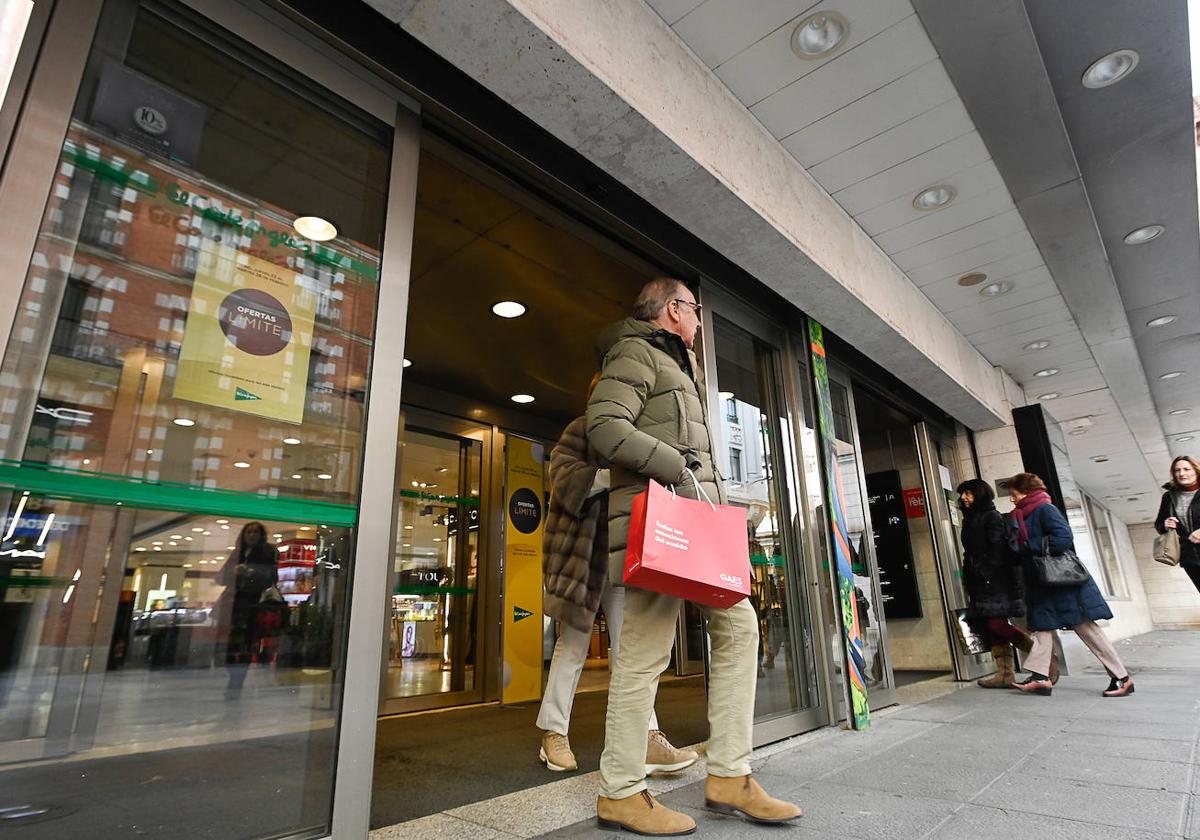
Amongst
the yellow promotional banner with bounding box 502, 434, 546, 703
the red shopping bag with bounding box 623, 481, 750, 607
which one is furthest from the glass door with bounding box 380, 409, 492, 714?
the red shopping bag with bounding box 623, 481, 750, 607

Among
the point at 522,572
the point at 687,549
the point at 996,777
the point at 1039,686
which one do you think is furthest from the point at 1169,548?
the point at 522,572

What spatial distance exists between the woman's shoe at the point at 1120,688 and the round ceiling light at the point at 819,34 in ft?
14.5

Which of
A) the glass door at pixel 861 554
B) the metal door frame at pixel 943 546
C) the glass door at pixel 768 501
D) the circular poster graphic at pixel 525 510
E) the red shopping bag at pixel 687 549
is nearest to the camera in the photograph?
the red shopping bag at pixel 687 549

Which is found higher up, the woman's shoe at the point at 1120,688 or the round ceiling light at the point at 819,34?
the round ceiling light at the point at 819,34

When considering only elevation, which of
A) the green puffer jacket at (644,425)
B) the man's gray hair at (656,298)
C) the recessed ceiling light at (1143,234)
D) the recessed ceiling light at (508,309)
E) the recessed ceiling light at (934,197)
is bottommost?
the green puffer jacket at (644,425)

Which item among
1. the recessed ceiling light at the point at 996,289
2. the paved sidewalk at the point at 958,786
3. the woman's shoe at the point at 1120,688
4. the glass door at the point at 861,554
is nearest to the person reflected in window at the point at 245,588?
the paved sidewalk at the point at 958,786

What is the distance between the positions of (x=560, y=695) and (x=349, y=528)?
1331 millimetres

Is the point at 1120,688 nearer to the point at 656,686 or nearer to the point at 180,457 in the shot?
the point at 656,686

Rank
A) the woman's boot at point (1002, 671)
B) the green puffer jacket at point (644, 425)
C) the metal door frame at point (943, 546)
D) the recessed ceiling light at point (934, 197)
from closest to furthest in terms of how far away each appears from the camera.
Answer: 1. the green puffer jacket at point (644, 425)
2. the recessed ceiling light at point (934, 197)
3. the woman's boot at point (1002, 671)
4. the metal door frame at point (943, 546)

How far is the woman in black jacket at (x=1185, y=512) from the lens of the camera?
4.70 metres

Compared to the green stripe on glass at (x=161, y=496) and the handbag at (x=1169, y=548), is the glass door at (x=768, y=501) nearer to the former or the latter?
the green stripe on glass at (x=161, y=496)

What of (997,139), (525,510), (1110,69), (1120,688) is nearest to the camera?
(1110,69)

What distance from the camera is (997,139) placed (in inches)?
146

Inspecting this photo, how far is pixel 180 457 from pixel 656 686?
1.43 m
